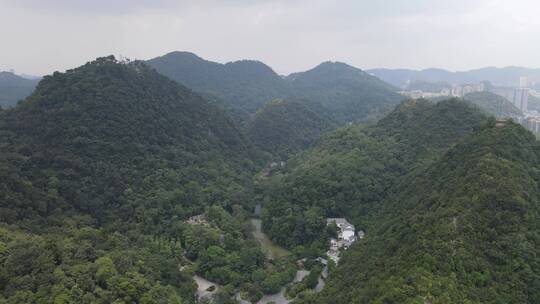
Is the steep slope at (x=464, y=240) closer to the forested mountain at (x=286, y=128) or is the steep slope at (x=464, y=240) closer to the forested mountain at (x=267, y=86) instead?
the forested mountain at (x=286, y=128)

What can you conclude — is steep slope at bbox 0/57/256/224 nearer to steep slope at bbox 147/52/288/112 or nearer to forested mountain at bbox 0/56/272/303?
forested mountain at bbox 0/56/272/303

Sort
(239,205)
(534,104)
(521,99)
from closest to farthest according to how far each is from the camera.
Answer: (239,205)
(534,104)
(521,99)

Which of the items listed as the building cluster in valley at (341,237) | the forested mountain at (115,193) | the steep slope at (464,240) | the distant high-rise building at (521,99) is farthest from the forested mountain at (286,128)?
the distant high-rise building at (521,99)

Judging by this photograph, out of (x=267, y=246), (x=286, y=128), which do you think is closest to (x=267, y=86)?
(x=286, y=128)

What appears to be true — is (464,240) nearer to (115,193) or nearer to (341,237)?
(341,237)

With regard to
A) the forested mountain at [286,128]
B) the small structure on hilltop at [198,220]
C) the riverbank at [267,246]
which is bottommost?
the riverbank at [267,246]

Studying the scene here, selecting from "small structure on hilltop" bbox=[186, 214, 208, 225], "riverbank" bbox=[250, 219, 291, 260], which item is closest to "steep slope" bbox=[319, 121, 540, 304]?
"riverbank" bbox=[250, 219, 291, 260]
